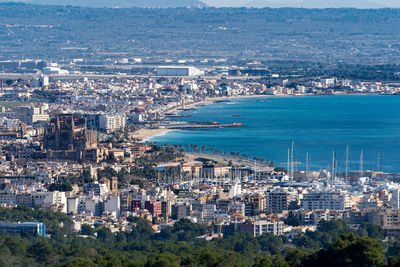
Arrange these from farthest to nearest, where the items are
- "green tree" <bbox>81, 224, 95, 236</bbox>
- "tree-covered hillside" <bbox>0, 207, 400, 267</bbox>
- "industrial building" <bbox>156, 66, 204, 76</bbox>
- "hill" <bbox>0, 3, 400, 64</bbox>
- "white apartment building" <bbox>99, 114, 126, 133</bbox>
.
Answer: "hill" <bbox>0, 3, 400, 64</bbox>, "industrial building" <bbox>156, 66, 204, 76</bbox>, "white apartment building" <bbox>99, 114, 126, 133</bbox>, "green tree" <bbox>81, 224, 95, 236</bbox>, "tree-covered hillside" <bbox>0, 207, 400, 267</bbox>

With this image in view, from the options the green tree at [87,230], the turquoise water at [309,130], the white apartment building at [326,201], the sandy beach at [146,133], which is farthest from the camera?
the sandy beach at [146,133]

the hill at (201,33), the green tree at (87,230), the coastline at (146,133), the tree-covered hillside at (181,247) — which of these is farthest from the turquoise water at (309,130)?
the hill at (201,33)

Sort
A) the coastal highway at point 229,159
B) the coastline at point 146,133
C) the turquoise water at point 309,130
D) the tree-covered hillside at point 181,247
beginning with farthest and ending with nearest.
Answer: the coastline at point 146,133, the turquoise water at point 309,130, the coastal highway at point 229,159, the tree-covered hillside at point 181,247

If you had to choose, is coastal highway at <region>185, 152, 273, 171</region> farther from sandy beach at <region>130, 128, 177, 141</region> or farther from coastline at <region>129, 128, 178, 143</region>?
sandy beach at <region>130, 128, 177, 141</region>

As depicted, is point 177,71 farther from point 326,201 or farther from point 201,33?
point 326,201

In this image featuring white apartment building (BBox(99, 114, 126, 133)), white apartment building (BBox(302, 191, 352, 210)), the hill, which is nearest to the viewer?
white apartment building (BBox(302, 191, 352, 210))

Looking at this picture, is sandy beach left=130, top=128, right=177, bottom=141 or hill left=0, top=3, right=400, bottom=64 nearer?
sandy beach left=130, top=128, right=177, bottom=141

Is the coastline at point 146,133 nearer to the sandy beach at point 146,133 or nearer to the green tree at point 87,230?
the sandy beach at point 146,133

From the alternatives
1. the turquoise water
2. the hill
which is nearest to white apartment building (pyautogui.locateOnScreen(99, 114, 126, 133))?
the turquoise water

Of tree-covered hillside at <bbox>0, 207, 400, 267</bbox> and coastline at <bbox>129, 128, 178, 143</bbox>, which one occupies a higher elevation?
tree-covered hillside at <bbox>0, 207, 400, 267</bbox>
